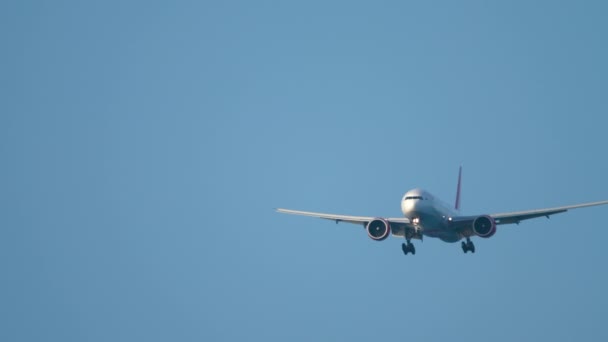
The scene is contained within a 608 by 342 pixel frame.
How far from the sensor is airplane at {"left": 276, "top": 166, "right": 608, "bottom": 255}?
66688 millimetres

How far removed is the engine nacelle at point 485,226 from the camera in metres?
68.4

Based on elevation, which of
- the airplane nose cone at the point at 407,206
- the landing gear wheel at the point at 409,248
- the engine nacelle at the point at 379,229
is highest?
the airplane nose cone at the point at 407,206

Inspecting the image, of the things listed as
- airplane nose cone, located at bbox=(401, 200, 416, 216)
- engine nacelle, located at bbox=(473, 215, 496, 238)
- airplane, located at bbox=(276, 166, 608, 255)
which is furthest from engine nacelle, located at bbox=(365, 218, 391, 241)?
engine nacelle, located at bbox=(473, 215, 496, 238)

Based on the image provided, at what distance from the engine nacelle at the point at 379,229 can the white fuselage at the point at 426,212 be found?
8.10 ft

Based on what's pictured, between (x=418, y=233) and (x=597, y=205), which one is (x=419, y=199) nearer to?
(x=418, y=233)

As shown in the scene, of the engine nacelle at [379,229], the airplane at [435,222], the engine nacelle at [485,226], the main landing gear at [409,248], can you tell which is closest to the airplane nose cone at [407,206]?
→ the airplane at [435,222]

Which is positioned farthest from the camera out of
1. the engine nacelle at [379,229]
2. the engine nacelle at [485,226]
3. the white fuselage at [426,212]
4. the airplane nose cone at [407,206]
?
the engine nacelle at [379,229]

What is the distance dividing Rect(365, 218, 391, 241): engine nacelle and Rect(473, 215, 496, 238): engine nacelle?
20.0 ft

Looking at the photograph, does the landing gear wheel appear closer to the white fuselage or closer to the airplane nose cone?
the white fuselage

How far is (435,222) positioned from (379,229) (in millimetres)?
4555

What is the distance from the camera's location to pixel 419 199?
66.4 m

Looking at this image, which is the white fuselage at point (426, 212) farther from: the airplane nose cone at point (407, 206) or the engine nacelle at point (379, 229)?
the engine nacelle at point (379, 229)

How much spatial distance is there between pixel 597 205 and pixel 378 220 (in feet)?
48.8

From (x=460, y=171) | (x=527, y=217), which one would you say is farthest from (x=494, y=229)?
(x=460, y=171)
